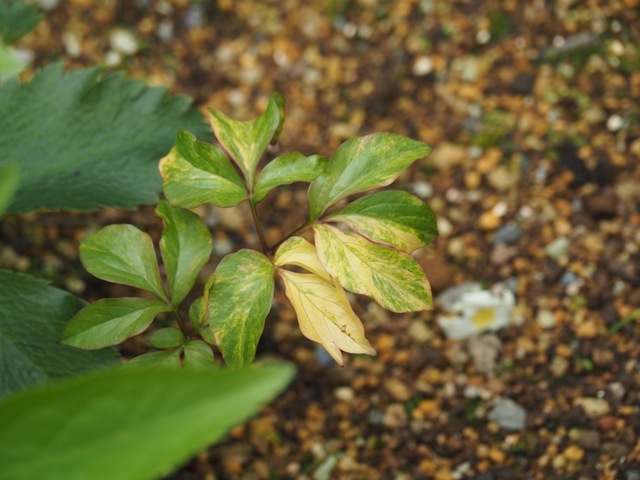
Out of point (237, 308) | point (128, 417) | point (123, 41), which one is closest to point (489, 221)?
point (237, 308)

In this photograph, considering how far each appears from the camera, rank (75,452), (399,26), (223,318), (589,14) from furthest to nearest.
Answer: (399,26)
(589,14)
(223,318)
(75,452)

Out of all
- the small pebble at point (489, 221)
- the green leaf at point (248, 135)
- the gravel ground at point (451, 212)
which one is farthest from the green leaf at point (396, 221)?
the small pebble at point (489, 221)

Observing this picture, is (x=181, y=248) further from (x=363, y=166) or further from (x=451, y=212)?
(x=451, y=212)

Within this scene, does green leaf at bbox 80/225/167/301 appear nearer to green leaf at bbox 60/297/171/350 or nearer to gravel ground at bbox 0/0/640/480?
green leaf at bbox 60/297/171/350

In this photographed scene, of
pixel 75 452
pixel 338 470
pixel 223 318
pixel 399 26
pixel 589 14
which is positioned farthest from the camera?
pixel 399 26

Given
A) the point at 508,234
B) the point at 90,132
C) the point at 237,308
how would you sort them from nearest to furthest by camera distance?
the point at 237,308 → the point at 90,132 → the point at 508,234

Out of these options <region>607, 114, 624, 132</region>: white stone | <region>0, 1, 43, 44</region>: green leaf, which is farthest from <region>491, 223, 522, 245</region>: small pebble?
<region>0, 1, 43, 44</region>: green leaf

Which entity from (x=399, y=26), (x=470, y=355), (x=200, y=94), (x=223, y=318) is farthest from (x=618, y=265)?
(x=200, y=94)

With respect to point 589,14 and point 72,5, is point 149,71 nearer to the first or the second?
point 72,5
